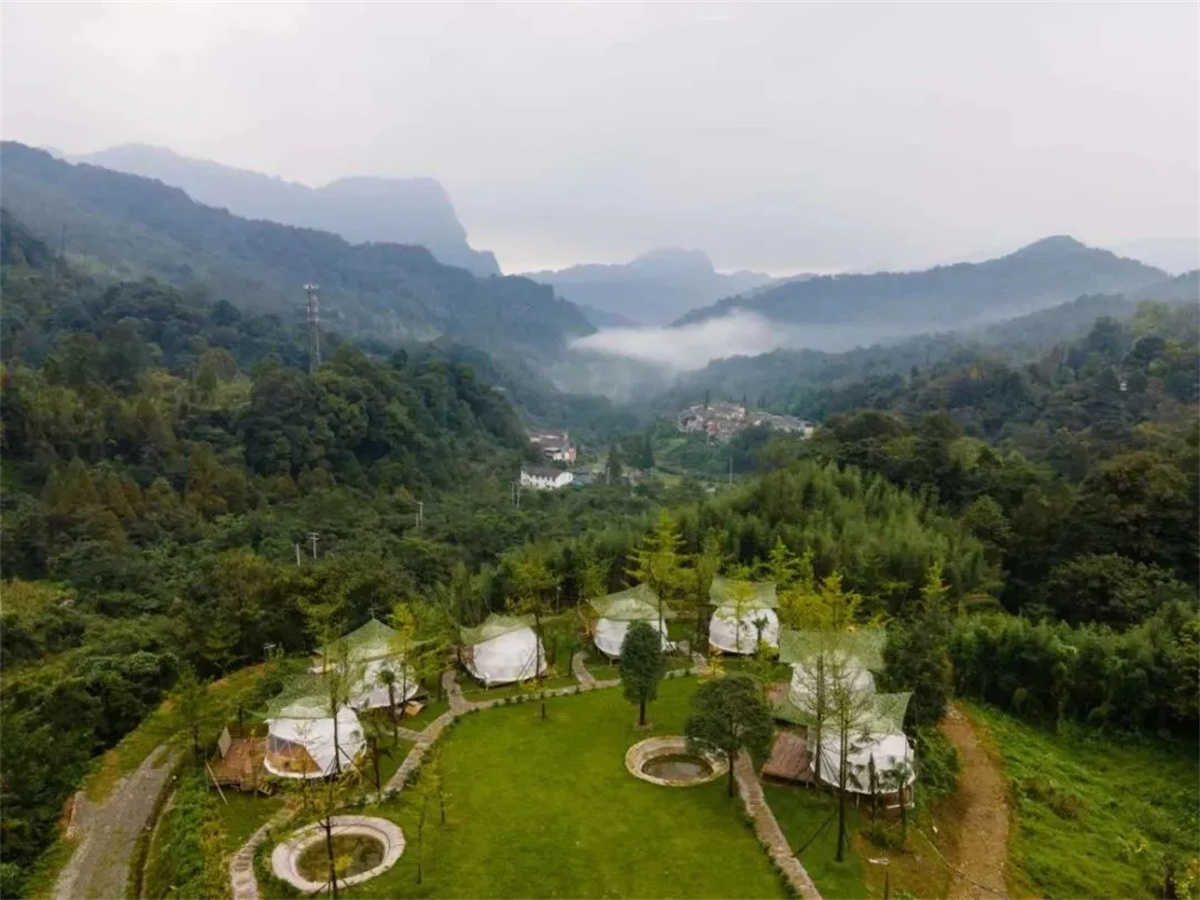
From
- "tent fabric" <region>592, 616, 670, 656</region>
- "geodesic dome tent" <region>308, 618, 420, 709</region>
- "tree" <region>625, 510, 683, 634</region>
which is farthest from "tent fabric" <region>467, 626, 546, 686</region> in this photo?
"tree" <region>625, 510, 683, 634</region>

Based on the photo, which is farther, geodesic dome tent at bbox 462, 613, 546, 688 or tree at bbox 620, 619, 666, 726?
geodesic dome tent at bbox 462, 613, 546, 688

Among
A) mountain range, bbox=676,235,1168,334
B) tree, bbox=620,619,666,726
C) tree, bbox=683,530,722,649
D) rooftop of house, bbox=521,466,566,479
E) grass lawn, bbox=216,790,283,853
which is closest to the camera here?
grass lawn, bbox=216,790,283,853

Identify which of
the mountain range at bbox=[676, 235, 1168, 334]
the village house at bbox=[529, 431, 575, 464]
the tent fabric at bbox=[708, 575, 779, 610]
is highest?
the mountain range at bbox=[676, 235, 1168, 334]

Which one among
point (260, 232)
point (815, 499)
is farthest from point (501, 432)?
point (260, 232)

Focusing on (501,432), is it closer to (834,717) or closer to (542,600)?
(542,600)

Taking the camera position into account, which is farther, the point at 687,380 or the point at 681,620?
the point at 687,380

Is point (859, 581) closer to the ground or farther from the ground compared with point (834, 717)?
closer to the ground

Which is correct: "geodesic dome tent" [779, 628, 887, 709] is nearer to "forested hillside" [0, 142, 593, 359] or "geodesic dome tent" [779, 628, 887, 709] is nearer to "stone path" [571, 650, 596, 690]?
"stone path" [571, 650, 596, 690]
